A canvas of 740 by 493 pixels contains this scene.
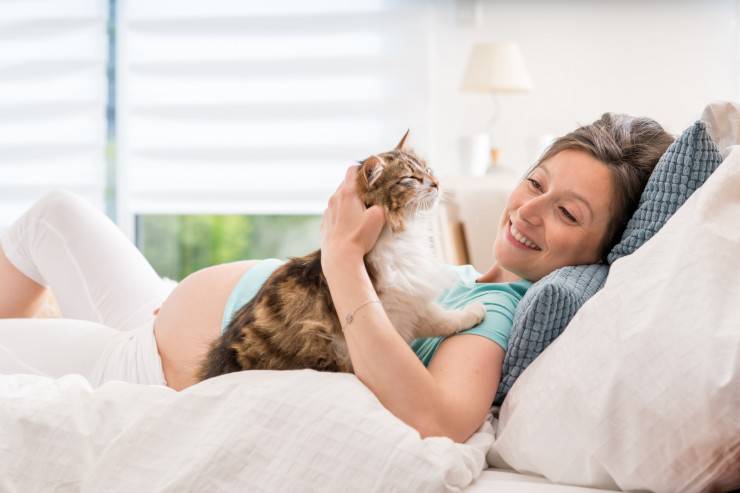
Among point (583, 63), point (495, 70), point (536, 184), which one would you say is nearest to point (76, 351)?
point (536, 184)

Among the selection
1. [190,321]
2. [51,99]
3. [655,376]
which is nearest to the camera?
[655,376]

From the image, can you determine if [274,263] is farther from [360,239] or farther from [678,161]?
[678,161]

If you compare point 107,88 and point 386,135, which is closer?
point 386,135

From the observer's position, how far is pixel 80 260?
209 cm

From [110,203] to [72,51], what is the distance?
1184 millimetres

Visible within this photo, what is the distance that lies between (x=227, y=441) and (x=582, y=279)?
66 cm

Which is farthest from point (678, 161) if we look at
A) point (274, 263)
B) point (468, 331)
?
point (274, 263)

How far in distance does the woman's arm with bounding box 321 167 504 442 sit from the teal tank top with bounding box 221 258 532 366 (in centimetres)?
5

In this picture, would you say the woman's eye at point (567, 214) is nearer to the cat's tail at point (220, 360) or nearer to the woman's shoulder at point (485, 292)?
the woman's shoulder at point (485, 292)

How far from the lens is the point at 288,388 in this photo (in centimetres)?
112

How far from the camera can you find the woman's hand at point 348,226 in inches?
Answer: 51.6

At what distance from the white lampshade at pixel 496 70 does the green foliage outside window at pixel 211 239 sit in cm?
181

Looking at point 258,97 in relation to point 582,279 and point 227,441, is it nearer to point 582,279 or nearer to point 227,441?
point 582,279

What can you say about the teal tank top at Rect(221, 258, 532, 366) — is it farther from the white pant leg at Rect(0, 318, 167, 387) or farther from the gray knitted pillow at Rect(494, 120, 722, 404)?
the white pant leg at Rect(0, 318, 167, 387)
